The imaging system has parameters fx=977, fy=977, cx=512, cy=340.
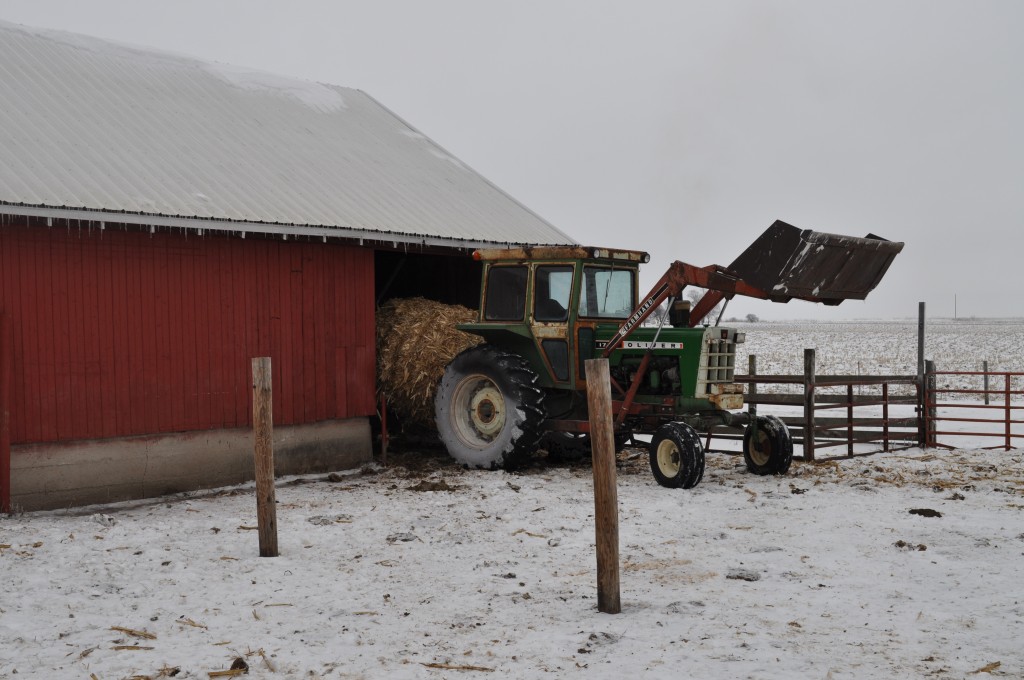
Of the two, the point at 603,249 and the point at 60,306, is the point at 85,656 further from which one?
the point at 603,249

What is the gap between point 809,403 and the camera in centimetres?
1241

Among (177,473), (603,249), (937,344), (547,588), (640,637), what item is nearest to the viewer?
(640,637)

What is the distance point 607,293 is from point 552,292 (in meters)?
0.70

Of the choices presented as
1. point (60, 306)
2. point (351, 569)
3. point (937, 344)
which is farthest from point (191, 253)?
point (937, 344)

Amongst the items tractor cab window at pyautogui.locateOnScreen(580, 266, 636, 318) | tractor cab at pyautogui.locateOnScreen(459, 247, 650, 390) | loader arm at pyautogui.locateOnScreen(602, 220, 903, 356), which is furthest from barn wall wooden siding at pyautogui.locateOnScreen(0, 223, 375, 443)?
loader arm at pyautogui.locateOnScreen(602, 220, 903, 356)

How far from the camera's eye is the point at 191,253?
35.4 ft

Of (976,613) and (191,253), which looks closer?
(976,613)

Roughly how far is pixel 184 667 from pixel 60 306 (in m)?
5.59

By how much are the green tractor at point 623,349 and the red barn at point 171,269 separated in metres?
1.46

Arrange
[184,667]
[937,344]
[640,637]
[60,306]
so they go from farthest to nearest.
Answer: [937,344], [60,306], [640,637], [184,667]

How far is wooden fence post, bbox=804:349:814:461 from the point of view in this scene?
1228 centimetres

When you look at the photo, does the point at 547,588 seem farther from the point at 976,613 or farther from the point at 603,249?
the point at 603,249

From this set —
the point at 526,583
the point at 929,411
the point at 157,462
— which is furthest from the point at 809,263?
the point at 157,462

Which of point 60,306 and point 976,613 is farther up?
point 60,306
